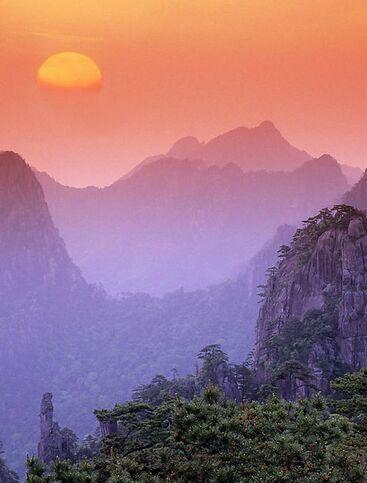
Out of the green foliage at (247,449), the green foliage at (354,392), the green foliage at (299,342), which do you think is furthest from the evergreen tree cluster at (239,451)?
the green foliage at (299,342)

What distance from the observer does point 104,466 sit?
18.5 m

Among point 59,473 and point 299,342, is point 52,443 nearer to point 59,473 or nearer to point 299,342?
point 299,342

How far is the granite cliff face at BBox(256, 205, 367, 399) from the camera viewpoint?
48562 millimetres

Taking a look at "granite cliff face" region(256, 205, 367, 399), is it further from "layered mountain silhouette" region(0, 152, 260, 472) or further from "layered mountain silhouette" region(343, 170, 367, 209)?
"layered mountain silhouette" region(343, 170, 367, 209)

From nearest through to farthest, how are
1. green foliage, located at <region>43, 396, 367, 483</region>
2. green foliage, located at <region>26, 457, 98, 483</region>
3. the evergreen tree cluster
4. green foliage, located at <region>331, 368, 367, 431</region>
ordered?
green foliage, located at <region>26, 457, 98, 483</region> → the evergreen tree cluster → green foliage, located at <region>43, 396, 367, 483</region> → green foliage, located at <region>331, 368, 367, 431</region>

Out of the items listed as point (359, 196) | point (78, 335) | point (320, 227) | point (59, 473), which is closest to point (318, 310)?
point (320, 227)

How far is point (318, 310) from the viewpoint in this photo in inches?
2188

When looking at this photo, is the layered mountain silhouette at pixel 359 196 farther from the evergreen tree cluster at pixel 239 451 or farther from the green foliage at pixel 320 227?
the evergreen tree cluster at pixel 239 451

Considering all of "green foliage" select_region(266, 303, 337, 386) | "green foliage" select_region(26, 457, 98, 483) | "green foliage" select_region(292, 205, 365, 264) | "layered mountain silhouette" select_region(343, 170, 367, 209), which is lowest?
"green foliage" select_region(26, 457, 98, 483)

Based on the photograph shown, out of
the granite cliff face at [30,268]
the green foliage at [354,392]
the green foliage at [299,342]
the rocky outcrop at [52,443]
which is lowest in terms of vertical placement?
the green foliage at [354,392]

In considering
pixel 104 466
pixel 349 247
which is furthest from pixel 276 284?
pixel 104 466

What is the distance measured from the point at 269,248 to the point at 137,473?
152913 mm

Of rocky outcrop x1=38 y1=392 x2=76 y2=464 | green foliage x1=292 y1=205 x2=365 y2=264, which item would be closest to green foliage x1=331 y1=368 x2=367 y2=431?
green foliage x1=292 y1=205 x2=365 y2=264

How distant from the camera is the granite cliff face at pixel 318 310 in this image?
48562 mm
